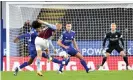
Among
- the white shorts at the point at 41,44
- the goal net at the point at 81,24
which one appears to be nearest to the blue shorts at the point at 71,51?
the white shorts at the point at 41,44

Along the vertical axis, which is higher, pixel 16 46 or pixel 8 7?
pixel 8 7

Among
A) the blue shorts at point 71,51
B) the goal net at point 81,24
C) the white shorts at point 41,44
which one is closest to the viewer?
the white shorts at point 41,44

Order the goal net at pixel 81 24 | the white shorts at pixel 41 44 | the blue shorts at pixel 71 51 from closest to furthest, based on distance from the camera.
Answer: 1. the white shorts at pixel 41 44
2. the blue shorts at pixel 71 51
3. the goal net at pixel 81 24

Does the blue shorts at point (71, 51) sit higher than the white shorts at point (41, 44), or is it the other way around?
the white shorts at point (41, 44)

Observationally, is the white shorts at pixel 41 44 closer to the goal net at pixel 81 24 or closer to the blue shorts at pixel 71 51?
the blue shorts at pixel 71 51

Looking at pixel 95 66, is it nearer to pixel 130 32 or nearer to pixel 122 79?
pixel 130 32

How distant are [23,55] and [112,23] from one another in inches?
116

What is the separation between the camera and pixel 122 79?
497 inches

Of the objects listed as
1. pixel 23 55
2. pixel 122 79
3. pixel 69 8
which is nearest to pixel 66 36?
pixel 69 8

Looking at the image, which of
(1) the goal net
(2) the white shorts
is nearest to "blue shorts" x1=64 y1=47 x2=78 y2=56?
(2) the white shorts

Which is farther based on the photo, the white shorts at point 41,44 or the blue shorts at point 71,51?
the blue shorts at point 71,51

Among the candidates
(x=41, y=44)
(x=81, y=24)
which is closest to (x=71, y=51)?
(x=41, y=44)

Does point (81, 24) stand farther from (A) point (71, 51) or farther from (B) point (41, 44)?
(B) point (41, 44)

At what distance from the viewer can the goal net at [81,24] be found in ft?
54.2
